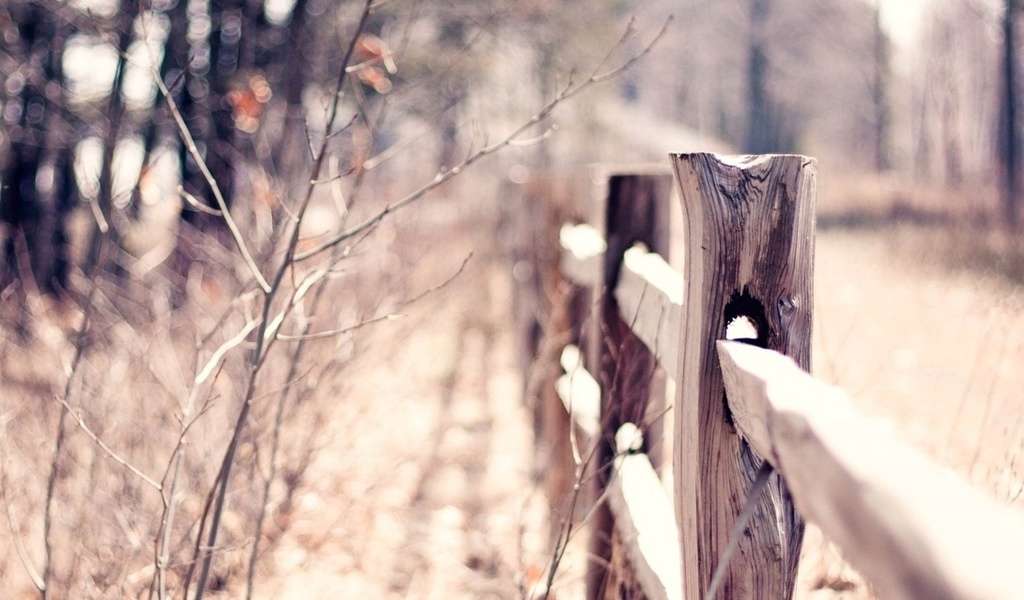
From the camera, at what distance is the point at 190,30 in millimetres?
7648

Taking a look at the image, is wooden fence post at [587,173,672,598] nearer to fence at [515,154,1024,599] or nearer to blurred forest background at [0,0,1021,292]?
fence at [515,154,1024,599]

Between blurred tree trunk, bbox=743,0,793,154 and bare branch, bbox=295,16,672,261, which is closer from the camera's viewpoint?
bare branch, bbox=295,16,672,261

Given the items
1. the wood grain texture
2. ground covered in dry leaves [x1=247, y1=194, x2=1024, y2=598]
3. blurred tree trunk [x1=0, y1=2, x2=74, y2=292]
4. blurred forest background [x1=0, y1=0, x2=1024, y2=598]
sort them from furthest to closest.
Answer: blurred tree trunk [x1=0, y1=2, x2=74, y2=292] → ground covered in dry leaves [x1=247, y1=194, x2=1024, y2=598] → blurred forest background [x1=0, y1=0, x2=1024, y2=598] → the wood grain texture

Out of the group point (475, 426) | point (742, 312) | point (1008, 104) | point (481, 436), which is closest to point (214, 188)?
point (742, 312)

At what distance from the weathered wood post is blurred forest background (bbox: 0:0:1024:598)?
0.70m

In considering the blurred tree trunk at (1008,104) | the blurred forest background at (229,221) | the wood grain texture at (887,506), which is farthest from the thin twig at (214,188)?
the blurred tree trunk at (1008,104)

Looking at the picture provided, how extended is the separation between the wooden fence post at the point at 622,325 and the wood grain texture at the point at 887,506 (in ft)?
4.88

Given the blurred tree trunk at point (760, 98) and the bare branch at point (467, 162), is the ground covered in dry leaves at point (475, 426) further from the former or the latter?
the blurred tree trunk at point (760, 98)

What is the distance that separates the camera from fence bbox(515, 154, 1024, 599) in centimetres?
52

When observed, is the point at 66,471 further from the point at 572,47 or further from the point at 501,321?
the point at 572,47

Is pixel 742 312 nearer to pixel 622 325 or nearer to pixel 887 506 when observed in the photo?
pixel 887 506

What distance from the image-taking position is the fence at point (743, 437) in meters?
0.52

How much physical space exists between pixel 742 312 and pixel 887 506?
0.63 meters

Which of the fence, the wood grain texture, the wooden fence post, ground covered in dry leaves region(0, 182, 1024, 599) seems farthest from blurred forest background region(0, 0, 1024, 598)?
the wood grain texture
